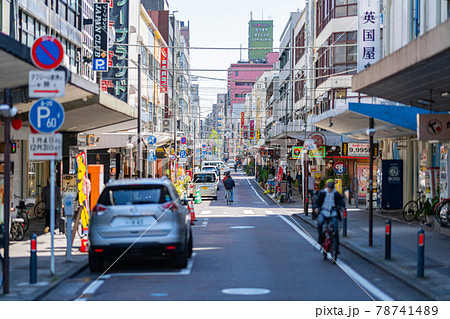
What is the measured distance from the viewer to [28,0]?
28844 mm

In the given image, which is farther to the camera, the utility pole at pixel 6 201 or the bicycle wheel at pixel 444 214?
the bicycle wheel at pixel 444 214

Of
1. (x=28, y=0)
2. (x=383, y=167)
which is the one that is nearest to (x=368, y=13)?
(x=383, y=167)

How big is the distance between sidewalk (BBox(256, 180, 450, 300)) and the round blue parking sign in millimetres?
6628

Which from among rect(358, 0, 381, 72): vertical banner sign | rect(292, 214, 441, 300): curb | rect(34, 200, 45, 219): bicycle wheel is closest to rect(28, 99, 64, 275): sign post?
rect(292, 214, 441, 300): curb

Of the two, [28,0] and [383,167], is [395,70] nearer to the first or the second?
[383,167]

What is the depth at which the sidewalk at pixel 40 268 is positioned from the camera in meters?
10.6

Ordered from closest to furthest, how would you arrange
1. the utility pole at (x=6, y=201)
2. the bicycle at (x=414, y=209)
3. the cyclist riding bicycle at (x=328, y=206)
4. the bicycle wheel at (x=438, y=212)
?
the utility pole at (x=6, y=201)
the cyclist riding bicycle at (x=328, y=206)
the bicycle wheel at (x=438, y=212)
the bicycle at (x=414, y=209)

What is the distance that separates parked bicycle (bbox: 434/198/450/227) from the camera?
20.8 m

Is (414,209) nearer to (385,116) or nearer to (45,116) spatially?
(385,116)

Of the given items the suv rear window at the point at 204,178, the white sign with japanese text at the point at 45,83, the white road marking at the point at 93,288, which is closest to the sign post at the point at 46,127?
the white sign with japanese text at the point at 45,83

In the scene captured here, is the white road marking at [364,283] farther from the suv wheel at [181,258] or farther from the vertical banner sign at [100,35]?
the vertical banner sign at [100,35]

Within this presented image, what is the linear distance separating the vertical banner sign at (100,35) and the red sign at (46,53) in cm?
2834

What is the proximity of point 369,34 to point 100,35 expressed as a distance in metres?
16.3

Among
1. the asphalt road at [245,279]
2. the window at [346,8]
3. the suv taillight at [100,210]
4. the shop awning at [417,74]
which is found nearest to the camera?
the asphalt road at [245,279]
